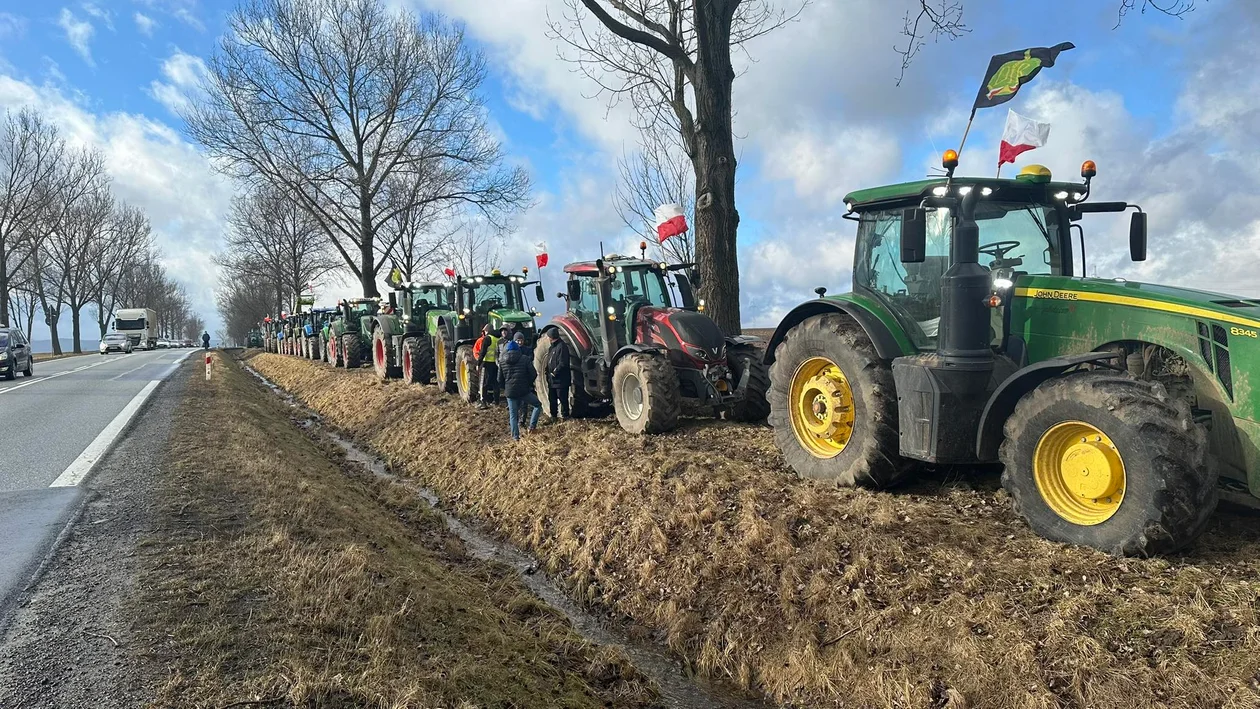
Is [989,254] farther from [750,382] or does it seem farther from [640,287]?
[640,287]

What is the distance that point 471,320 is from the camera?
1413 cm

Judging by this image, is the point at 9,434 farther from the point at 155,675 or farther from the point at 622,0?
the point at 622,0

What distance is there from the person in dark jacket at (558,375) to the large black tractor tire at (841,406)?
4015mm

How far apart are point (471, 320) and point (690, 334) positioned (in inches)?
267

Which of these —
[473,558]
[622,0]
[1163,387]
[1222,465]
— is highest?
[622,0]

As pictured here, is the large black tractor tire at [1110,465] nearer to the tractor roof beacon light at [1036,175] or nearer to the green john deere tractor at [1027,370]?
the green john deere tractor at [1027,370]

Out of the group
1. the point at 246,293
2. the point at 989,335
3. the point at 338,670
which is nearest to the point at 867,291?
the point at 989,335

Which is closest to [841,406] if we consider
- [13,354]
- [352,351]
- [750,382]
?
[750,382]

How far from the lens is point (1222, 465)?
4051 millimetres

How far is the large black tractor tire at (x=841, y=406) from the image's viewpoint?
5.41 meters

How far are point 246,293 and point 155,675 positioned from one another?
224 ft

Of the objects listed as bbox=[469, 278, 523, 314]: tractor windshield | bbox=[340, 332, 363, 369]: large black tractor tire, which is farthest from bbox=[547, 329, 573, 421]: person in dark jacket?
bbox=[340, 332, 363, 369]: large black tractor tire

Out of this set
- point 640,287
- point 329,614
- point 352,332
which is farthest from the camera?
point 352,332

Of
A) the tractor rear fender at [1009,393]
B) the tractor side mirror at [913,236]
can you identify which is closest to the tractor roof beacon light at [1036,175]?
the tractor side mirror at [913,236]
